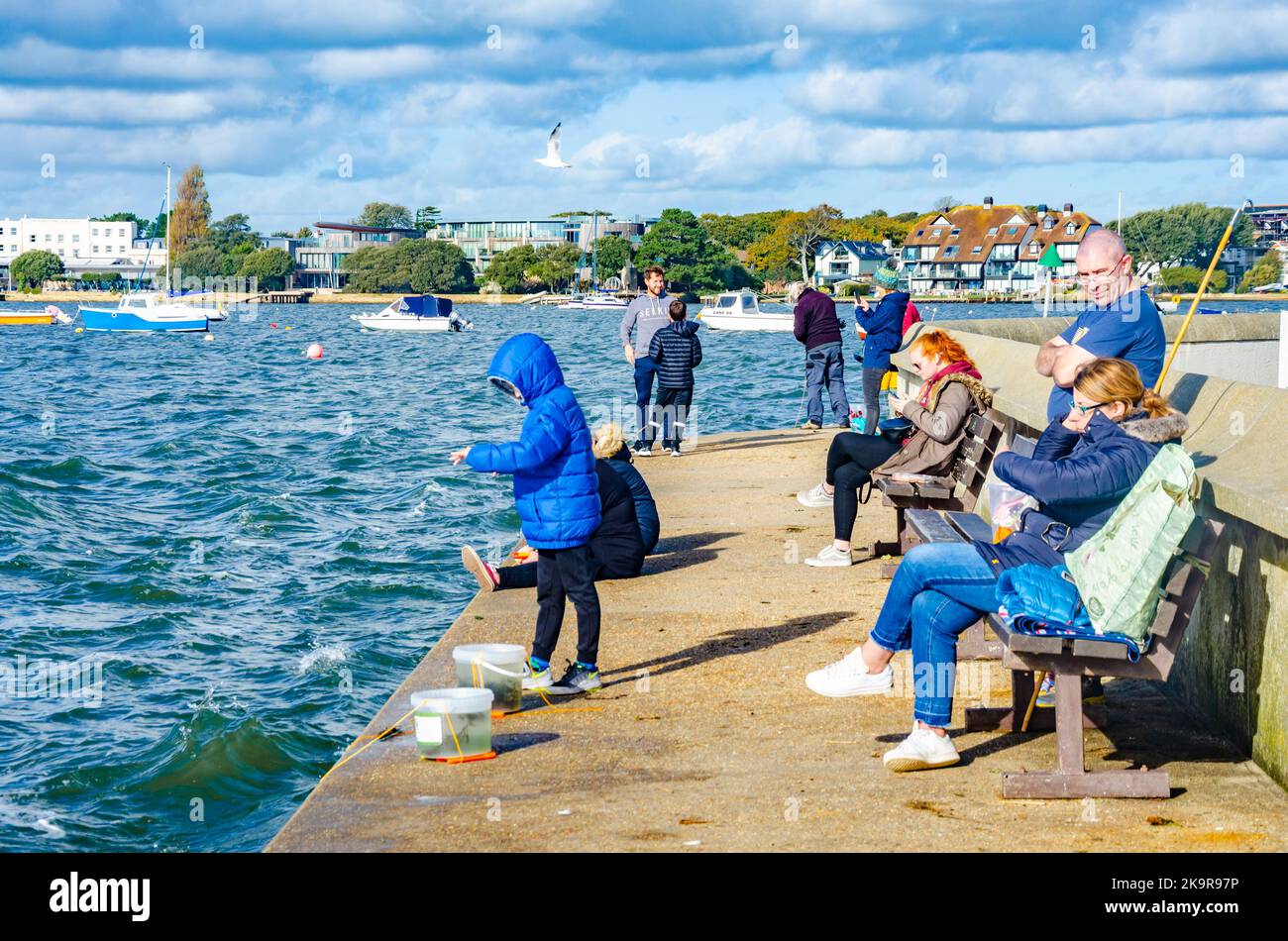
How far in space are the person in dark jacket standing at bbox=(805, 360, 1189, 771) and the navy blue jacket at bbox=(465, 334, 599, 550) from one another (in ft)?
5.23

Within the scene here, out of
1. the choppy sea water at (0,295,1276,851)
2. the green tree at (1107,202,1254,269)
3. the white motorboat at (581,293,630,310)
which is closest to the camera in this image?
the choppy sea water at (0,295,1276,851)

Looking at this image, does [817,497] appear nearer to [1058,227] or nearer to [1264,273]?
[1058,227]

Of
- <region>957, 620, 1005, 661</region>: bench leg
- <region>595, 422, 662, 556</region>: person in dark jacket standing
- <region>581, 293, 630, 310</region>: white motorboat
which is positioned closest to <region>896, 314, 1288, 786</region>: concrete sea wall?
<region>957, 620, 1005, 661</region>: bench leg

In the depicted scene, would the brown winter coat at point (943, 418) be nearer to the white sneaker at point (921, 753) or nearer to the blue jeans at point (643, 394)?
the white sneaker at point (921, 753)

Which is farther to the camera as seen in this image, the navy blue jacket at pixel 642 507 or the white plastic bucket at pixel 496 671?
the navy blue jacket at pixel 642 507

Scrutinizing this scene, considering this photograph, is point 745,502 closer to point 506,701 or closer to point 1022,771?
point 506,701

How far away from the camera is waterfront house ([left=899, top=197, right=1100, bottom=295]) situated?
159000 millimetres

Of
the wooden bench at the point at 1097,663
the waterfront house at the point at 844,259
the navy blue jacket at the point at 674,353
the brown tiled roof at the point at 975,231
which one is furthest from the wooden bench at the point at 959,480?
the waterfront house at the point at 844,259

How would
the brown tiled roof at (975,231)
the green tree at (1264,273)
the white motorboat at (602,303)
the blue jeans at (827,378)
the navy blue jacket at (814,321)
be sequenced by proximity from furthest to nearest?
1. the brown tiled roof at (975,231)
2. the green tree at (1264,273)
3. the white motorboat at (602,303)
4. the blue jeans at (827,378)
5. the navy blue jacket at (814,321)

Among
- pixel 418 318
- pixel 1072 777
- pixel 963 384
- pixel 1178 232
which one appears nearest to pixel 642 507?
pixel 963 384

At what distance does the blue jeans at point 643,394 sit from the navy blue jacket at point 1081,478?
33.2 ft

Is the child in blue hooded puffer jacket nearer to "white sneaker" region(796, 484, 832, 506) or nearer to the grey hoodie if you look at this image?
"white sneaker" region(796, 484, 832, 506)

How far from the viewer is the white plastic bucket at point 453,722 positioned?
6.06m
